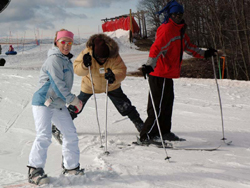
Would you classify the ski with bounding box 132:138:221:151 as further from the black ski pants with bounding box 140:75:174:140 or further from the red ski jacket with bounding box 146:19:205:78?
the red ski jacket with bounding box 146:19:205:78

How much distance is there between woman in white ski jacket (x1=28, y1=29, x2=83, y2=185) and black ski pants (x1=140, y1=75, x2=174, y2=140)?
154 centimetres

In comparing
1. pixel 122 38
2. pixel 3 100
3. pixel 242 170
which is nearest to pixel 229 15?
pixel 122 38

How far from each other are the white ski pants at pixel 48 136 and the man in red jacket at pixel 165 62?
4.55 feet

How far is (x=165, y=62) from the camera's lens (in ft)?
13.8

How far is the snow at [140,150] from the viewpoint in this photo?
3.00 meters

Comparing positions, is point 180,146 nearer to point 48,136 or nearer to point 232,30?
point 48,136

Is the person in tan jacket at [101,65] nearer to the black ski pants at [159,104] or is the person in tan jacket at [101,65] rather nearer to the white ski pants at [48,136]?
the black ski pants at [159,104]

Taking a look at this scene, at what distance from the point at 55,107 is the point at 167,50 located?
72.9 inches

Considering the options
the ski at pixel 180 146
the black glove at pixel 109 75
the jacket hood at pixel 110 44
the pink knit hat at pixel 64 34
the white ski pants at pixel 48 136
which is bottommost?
the ski at pixel 180 146

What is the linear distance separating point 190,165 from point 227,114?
3.24 metres

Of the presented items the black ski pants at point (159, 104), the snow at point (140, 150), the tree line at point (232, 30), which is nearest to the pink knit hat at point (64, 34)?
the snow at point (140, 150)

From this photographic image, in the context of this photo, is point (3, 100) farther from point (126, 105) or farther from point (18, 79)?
point (126, 105)

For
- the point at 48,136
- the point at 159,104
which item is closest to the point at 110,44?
the point at 159,104

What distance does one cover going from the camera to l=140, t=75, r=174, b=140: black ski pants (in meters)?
4.29
